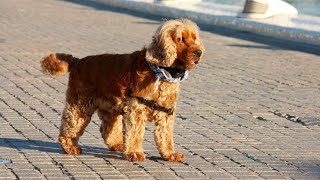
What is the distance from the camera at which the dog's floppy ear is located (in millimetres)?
6594

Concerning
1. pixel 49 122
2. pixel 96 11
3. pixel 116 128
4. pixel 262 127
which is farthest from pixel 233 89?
pixel 96 11

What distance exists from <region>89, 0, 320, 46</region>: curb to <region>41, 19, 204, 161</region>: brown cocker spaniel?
10085mm

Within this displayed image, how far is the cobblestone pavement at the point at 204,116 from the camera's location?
6.95 m

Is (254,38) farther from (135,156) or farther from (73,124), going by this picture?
(135,156)

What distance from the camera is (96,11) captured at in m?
24.1

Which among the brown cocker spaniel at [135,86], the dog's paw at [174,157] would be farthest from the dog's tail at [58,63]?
the dog's paw at [174,157]

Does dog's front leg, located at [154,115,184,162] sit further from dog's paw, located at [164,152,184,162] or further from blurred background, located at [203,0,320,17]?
blurred background, located at [203,0,320,17]

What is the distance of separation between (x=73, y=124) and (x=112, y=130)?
35 centimetres

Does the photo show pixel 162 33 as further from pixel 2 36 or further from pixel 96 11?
pixel 96 11

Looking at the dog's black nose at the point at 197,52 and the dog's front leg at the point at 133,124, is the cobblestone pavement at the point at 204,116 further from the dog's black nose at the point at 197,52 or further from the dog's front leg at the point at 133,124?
the dog's black nose at the point at 197,52

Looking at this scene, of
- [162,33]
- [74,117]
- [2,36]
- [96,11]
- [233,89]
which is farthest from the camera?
[96,11]

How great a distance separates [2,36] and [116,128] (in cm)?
992

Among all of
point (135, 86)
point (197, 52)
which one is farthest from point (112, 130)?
point (197, 52)

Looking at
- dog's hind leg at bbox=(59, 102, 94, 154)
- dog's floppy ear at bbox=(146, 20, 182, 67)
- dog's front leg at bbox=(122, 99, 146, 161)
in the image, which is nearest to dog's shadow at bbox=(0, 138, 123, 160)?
dog's hind leg at bbox=(59, 102, 94, 154)
